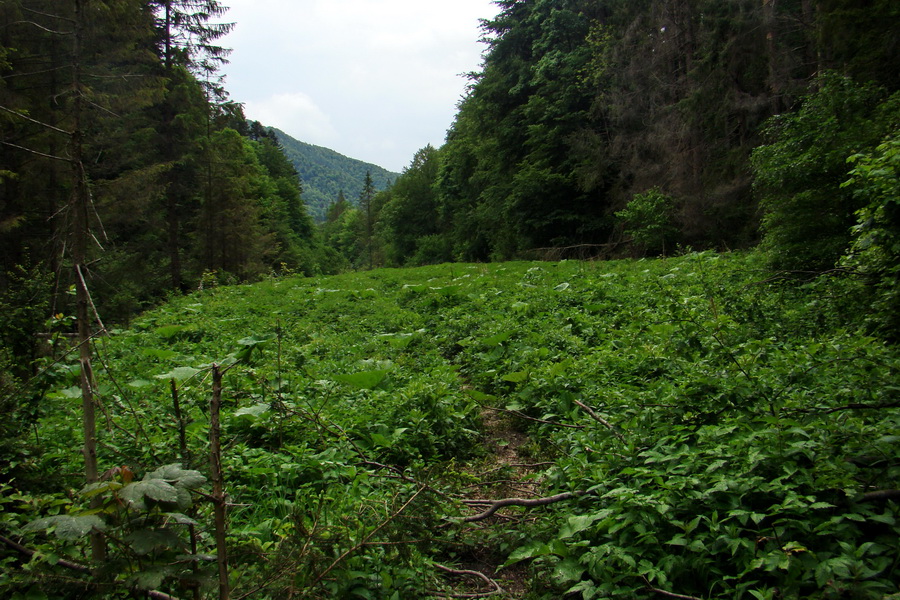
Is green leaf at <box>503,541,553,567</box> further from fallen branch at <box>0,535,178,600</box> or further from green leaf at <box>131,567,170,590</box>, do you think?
green leaf at <box>131,567,170,590</box>

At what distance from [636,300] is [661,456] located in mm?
5449

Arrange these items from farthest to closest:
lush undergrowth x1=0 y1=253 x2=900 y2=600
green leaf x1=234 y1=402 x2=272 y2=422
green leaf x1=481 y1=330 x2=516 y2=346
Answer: green leaf x1=481 y1=330 x2=516 y2=346, green leaf x1=234 y1=402 x2=272 y2=422, lush undergrowth x1=0 y1=253 x2=900 y2=600

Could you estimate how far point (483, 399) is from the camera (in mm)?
5203

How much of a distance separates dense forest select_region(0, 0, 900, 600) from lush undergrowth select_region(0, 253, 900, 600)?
0.07ft

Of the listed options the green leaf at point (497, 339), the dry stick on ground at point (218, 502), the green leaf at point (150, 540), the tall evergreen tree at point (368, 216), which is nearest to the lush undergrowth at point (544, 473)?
the green leaf at point (150, 540)

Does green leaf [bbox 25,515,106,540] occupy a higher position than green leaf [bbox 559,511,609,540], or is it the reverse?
green leaf [bbox 25,515,106,540]

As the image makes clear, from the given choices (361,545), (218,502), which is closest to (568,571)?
(361,545)

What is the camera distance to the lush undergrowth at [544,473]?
6.16ft

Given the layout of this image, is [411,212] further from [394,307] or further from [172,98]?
[394,307]

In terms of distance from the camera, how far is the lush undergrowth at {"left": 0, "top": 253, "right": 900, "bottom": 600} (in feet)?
6.16

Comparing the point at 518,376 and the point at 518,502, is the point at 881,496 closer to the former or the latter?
the point at 518,502

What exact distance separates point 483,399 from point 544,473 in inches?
66.3

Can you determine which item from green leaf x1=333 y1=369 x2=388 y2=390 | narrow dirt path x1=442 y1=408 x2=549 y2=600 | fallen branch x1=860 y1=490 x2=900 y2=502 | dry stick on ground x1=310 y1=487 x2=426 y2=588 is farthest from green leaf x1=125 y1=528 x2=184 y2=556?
green leaf x1=333 y1=369 x2=388 y2=390

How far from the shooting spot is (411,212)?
2021 inches
